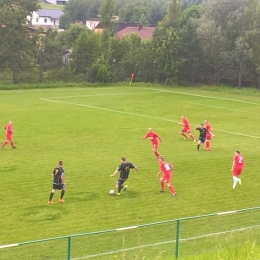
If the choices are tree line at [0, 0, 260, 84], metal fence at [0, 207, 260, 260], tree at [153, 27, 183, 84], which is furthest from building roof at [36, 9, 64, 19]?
metal fence at [0, 207, 260, 260]

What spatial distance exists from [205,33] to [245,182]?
4295cm

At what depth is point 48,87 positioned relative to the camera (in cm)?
6297

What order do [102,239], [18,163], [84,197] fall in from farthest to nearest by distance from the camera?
[18,163] → [84,197] → [102,239]

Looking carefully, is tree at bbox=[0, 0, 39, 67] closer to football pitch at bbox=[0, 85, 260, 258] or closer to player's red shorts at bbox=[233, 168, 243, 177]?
football pitch at bbox=[0, 85, 260, 258]

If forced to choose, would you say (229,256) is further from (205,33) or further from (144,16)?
(144,16)

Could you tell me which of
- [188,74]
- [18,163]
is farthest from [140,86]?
[18,163]

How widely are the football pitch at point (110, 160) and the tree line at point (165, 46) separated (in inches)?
499

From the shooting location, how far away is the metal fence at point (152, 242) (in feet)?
43.9

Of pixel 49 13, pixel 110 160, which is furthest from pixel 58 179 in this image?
pixel 49 13

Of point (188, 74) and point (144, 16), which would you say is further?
point (144, 16)

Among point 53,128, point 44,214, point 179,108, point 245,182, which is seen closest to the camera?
point 44,214

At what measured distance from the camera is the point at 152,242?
14.7 metres

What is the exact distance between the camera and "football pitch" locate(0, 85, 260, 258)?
774 inches

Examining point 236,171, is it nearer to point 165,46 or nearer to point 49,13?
point 165,46
